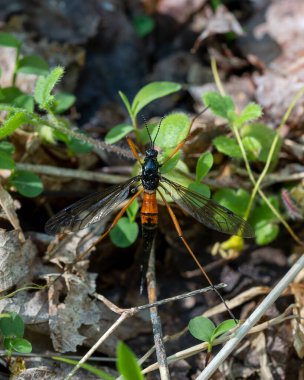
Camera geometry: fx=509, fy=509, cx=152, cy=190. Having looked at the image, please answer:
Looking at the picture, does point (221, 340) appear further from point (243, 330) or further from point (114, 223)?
point (114, 223)

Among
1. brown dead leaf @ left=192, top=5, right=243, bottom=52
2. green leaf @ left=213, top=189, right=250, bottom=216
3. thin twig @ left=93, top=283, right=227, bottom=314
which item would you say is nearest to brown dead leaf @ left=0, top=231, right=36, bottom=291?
thin twig @ left=93, top=283, right=227, bottom=314

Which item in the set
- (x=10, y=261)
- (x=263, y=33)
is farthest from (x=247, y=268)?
(x=263, y=33)

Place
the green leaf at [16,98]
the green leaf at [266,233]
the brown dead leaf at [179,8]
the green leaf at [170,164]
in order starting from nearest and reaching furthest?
A: the green leaf at [170,164], the green leaf at [266,233], the green leaf at [16,98], the brown dead leaf at [179,8]

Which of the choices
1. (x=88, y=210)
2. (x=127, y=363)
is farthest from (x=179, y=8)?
(x=127, y=363)

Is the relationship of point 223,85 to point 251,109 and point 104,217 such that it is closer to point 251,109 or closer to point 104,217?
point 251,109

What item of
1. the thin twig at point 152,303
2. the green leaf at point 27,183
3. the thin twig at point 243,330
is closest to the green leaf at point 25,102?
the green leaf at point 27,183

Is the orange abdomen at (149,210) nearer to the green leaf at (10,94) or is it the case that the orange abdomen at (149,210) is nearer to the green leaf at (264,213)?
the green leaf at (264,213)

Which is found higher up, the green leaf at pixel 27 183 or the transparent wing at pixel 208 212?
the green leaf at pixel 27 183
